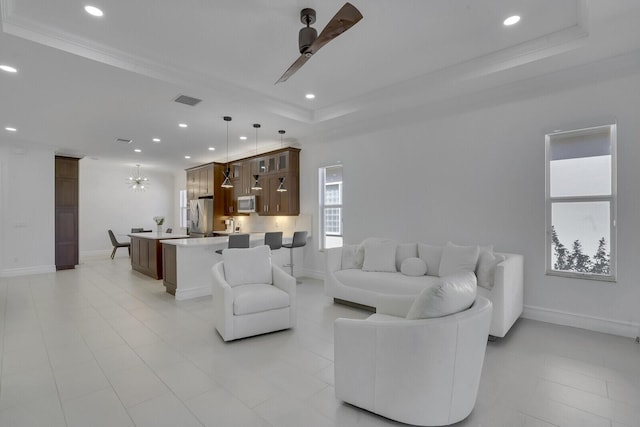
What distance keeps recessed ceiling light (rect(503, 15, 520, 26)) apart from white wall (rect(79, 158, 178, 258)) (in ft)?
35.4

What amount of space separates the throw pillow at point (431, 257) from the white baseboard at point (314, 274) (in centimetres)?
252

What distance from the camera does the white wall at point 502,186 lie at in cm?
332

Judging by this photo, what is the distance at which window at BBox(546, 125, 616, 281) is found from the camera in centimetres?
347

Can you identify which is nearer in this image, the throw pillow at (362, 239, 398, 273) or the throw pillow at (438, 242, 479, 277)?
the throw pillow at (438, 242, 479, 277)

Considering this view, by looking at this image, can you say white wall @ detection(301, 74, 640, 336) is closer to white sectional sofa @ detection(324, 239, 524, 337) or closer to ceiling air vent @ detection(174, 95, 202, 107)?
white sectional sofa @ detection(324, 239, 524, 337)

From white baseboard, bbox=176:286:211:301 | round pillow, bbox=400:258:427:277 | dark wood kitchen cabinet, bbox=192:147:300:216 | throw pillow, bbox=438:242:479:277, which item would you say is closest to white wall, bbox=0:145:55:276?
dark wood kitchen cabinet, bbox=192:147:300:216

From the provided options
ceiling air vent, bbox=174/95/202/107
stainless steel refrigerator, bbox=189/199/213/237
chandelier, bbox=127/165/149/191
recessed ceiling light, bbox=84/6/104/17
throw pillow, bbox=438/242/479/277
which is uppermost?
recessed ceiling light, bbox=84/6/104/17

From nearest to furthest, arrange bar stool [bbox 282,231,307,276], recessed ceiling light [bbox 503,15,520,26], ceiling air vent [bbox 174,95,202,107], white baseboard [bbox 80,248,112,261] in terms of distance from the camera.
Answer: recessed ceiling light [bbox 503,15,520,26]
ceiling air vent [bbox 174,95,202,107]
bar stool [bbox 282,231,307,276]
white baseboard [bbox 80,248,112,261]

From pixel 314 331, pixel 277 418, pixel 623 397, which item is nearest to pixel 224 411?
pixel 277 418

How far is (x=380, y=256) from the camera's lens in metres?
4.45

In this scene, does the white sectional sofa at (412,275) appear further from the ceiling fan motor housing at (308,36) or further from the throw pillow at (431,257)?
the ceiling fan motor housing at (308,36)

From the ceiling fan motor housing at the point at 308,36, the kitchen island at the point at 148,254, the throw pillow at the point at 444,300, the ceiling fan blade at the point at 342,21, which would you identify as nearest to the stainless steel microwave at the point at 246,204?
the kitchen island at the point at 148,254

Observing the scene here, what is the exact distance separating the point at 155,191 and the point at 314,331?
10.1m

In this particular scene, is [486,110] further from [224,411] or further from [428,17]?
[224,411]
